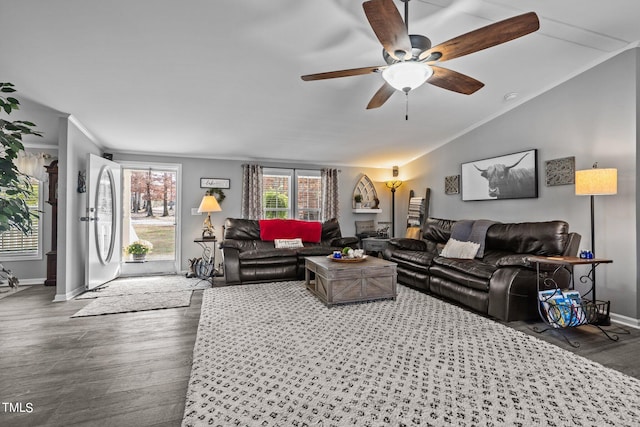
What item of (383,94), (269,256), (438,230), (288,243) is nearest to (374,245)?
(438,230)

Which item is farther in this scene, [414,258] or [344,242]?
[344,242]

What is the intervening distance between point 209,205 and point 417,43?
424cm

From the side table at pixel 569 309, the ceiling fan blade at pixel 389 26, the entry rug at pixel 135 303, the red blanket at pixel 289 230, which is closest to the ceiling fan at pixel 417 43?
the ceiling fan blade at pixel 389 26

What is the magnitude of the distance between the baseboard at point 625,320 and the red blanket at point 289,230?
4009 millimetres

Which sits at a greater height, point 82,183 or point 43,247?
point 82,183

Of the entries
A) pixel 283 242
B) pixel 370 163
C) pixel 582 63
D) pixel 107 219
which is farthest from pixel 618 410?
pixel 107 219

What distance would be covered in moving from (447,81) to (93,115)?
4.28 meters

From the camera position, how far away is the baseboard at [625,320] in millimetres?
2996

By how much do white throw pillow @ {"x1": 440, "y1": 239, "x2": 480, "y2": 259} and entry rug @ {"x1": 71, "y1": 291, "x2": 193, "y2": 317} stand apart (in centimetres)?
348

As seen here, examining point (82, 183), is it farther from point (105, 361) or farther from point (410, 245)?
point (410, 245)

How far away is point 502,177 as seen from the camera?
451 centimetres

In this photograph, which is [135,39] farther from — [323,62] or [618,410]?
[618,410]

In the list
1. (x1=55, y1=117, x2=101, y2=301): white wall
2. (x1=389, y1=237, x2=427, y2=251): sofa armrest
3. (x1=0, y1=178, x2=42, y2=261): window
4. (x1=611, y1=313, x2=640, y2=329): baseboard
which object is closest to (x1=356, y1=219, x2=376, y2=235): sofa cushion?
(x1=389, y1=237, x2=427, y2=251): sofa armrest

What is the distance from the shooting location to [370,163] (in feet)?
21.8
